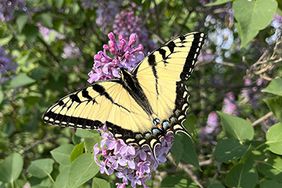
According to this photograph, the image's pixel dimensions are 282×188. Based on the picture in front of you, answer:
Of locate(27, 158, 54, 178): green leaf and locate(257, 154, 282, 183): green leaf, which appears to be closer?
locate(257, 154, 282, 183): green leaf

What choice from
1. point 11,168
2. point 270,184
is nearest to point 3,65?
point 11,168

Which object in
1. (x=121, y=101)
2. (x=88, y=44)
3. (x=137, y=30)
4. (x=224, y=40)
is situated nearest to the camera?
(x=121, y=101)

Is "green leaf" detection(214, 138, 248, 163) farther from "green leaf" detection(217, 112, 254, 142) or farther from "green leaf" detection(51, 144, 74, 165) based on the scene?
"green leaf" detection(51, 144, 74, 165)

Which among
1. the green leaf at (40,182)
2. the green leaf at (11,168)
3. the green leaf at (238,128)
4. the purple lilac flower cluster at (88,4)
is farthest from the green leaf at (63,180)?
the purple lilac flower cluster at (88,4)

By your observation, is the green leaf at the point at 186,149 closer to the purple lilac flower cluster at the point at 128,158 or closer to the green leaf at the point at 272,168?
the purple lilac flower cluster at the point at 128,158

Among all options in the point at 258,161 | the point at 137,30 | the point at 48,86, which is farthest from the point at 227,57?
the point at 258,161

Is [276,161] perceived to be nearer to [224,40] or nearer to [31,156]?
[224,40]

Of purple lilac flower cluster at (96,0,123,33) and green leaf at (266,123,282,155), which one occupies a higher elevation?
purple lilac flower cluster at (96,0,123,33)

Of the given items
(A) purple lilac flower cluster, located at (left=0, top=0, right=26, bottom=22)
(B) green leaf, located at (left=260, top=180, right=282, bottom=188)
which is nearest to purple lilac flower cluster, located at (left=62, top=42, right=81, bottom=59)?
(A) purple lilac flower cluster, located at (left=0, top=0, right=26, bottom=22)
